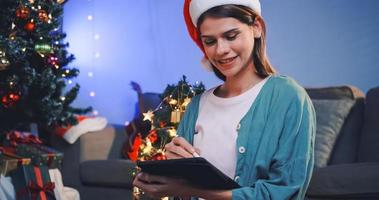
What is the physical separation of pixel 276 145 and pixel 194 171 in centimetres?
21

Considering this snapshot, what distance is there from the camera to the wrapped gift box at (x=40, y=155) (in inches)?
85.5

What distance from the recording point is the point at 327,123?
6.42ft

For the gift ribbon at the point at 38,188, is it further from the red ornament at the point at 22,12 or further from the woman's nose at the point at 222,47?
the woman's nose at the point at 222,47

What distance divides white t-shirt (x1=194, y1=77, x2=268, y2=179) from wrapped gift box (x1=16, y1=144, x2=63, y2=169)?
3.99 feet

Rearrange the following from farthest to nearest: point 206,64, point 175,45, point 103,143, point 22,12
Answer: point 175,45 < point 103,143 < point 22,12 < point 206,64

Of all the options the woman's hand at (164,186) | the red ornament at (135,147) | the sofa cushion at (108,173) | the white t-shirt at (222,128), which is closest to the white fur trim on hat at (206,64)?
the white t-shirt at (222,128)

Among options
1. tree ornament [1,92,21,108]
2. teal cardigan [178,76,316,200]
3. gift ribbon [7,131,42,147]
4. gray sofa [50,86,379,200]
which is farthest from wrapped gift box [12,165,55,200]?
teal cardigan [178,76,316,200]

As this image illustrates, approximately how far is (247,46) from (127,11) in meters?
2.50

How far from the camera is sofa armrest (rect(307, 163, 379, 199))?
1.43 metres

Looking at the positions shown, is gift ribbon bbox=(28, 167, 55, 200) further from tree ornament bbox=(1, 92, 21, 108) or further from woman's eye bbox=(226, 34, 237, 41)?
woman's eye bbox=(226, 34, 237, 41)

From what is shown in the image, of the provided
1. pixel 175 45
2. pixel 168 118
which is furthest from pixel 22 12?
pixel 168 118

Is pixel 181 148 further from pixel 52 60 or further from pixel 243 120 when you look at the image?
pixel 52 60

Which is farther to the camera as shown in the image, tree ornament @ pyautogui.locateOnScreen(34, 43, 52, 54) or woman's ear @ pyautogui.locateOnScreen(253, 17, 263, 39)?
tree ornament @ pyautogui.locateOnScreen(34, 43, 52, 54)

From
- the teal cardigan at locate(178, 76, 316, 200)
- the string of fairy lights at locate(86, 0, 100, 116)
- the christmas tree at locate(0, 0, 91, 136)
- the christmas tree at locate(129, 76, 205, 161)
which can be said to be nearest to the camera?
the teal cardigan at locate(178, 76, 316, 200)
